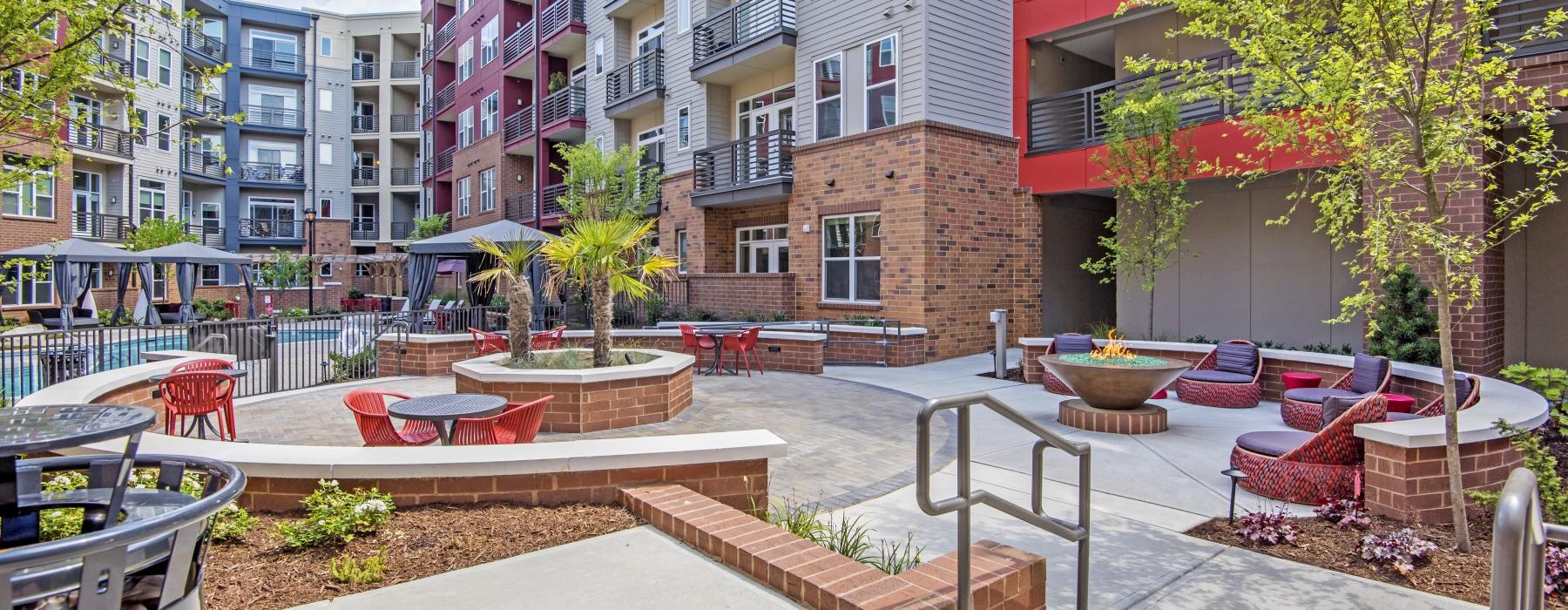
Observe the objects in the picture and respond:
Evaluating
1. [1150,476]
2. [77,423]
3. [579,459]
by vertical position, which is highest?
[77,423]

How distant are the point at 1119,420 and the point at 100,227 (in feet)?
121

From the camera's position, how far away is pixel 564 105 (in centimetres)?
2720

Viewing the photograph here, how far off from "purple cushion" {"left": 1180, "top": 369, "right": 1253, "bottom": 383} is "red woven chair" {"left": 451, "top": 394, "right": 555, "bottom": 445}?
8224mm

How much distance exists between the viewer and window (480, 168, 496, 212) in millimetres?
31500

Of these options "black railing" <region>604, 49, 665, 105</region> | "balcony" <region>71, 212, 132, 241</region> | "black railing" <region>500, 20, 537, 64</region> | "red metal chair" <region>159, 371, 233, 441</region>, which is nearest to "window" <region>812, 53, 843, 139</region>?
"black railing" <region>604, 49, 665, 105</region>

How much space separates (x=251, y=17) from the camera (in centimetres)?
4056

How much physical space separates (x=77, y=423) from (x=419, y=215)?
45.9 meters

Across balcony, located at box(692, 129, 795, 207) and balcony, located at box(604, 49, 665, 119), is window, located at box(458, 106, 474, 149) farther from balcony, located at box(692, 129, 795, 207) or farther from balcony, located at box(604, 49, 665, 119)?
balcony, located at box(692, 129, 795, 207)

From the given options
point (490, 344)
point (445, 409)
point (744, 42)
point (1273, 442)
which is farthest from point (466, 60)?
point (1273, 442)

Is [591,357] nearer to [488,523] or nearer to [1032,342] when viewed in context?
[488,523]

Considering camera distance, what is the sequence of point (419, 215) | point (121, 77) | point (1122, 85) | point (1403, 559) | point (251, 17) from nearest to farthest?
point (1403, 559)
point (121, 77)
point (1122, 85)
point (251, 17)
point (419, 215)

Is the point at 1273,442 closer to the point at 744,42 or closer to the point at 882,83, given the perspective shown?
the point at 882,83

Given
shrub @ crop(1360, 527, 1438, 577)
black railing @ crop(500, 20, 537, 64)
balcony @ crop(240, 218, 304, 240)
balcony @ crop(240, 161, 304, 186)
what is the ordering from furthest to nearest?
balcony @ crop(240, 161, 304, 186)
balcony @ crop(240, 218, 304, 240)
black railing @ crop(500, 20, 537, 64)
shrub @ crop(1360, 527, 1438, 577)

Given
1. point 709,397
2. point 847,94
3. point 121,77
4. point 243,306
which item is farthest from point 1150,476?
point 243,306
